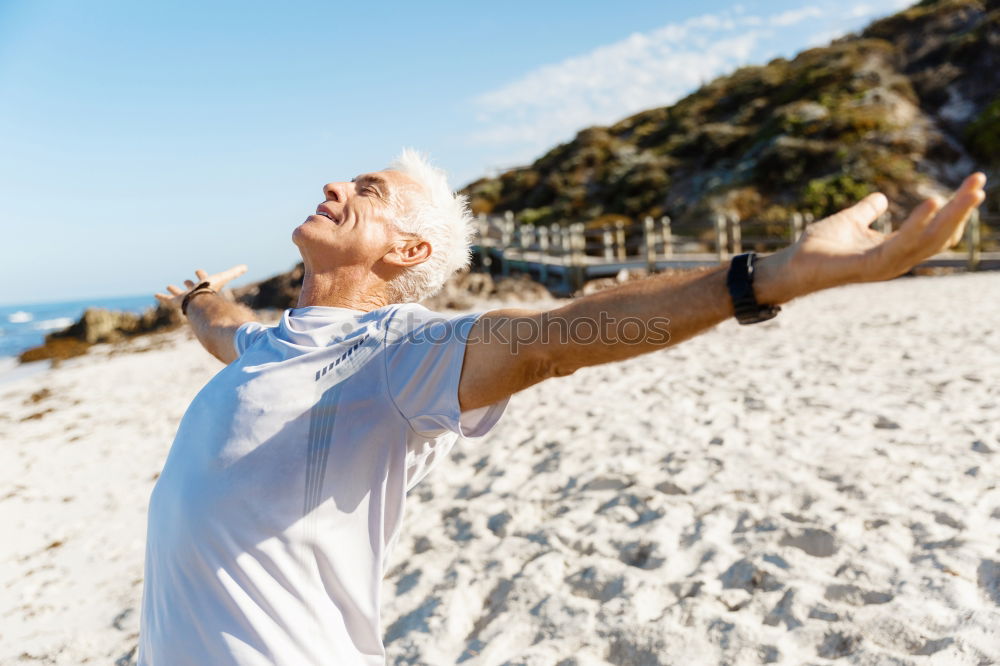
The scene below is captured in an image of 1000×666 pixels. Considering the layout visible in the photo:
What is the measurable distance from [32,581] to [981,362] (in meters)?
7.14

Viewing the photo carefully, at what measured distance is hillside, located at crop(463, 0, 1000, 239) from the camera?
18.4 metres

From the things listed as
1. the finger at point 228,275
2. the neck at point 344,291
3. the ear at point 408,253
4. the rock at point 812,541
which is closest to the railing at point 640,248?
the rock at point 812,541

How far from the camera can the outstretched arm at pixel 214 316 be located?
220cm

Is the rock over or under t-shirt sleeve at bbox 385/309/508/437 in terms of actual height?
under

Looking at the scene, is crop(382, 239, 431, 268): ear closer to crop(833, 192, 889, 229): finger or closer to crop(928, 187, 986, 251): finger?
crop(833, 192, 889, 229): finger

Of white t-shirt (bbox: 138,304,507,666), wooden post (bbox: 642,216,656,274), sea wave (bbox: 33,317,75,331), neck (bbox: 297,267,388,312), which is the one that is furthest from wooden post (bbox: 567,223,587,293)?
sea wave (bbox: 33,317,75,331)

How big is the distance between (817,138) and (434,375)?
22436 mm

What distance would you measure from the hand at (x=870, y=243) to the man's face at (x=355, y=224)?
1.04 m

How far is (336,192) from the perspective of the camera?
1.78 meters

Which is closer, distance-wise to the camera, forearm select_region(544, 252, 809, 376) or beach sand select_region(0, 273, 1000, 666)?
forearm select_region(544, 252, 809, 376)

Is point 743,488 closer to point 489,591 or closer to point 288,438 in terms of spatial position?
point 489,591

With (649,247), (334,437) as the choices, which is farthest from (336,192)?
(649,247)

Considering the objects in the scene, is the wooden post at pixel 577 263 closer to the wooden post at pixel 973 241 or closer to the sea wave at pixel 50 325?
the wooden post at pixel 973 241

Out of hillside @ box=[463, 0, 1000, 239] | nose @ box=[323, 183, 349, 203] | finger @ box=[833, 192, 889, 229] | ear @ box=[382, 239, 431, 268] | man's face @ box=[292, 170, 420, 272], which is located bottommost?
finger @ box=[833, 192, 889, 229]
